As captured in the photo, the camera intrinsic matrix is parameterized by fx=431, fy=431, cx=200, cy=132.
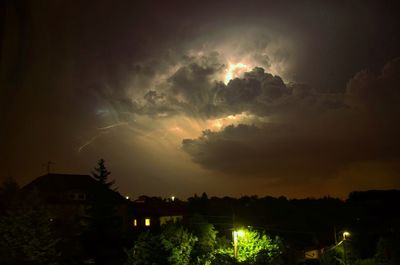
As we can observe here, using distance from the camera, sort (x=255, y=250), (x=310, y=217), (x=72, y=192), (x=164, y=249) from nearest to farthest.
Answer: (x=255, y=250) < (x=164, y=249) < (x=72, y=192) < (x=310, y=217)

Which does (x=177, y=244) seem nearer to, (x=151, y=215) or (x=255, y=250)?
(x=255, y=250)

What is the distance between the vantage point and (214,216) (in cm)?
7231

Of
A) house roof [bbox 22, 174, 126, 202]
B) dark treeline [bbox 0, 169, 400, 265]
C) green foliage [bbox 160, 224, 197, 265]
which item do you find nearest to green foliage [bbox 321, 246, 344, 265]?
dark treeline [bbox 0, 169, 400, 265]

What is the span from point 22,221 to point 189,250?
11516mm

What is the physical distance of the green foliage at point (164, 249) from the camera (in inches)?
1189

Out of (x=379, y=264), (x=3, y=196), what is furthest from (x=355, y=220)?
(x=3, y=196)

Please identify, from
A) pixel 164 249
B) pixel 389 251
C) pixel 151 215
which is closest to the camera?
pixel 164 249

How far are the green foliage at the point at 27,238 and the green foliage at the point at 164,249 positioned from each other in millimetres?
5747

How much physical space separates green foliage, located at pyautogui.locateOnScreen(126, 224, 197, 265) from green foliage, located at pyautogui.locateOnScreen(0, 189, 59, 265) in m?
5.75

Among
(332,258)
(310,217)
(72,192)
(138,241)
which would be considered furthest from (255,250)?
(310,217)

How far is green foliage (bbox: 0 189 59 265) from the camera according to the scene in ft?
92.7

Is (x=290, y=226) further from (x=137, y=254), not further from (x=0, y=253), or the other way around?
(x=0, y=253)

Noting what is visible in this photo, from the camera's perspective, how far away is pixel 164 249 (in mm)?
30609

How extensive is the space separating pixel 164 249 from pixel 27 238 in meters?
9.22
